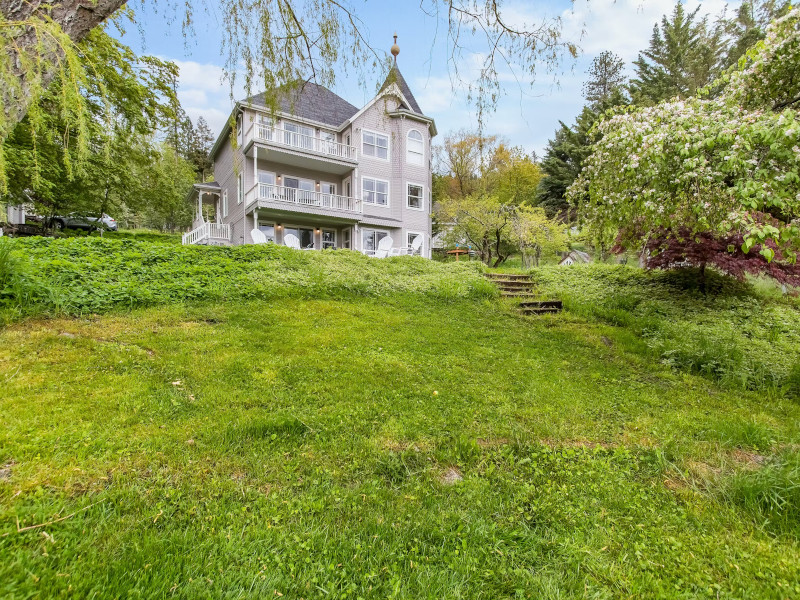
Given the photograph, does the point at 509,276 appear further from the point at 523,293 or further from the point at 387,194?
the point at 387,194

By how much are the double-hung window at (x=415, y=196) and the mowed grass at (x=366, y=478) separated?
14.7 m

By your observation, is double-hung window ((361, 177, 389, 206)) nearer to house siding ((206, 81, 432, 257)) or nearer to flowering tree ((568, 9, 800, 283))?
house siding ((206, 81, 432, 257))

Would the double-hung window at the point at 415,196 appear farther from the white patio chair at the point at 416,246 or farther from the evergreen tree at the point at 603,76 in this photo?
the evergreen tree at the point at 603,76

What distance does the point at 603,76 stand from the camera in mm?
28125

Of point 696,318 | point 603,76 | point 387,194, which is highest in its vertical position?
point 603,76

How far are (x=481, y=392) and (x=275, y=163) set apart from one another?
50.3 feet

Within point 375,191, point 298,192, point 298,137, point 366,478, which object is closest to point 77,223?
point 298,192

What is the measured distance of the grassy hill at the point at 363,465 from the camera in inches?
63.7

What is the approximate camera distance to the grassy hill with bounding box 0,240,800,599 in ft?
5.31

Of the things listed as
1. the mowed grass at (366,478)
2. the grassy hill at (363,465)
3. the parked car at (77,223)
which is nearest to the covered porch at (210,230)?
the parked car at (77,223)

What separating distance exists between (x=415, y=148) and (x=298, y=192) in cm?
680

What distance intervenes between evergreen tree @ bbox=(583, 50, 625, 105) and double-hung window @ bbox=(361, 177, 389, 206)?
21178 mm

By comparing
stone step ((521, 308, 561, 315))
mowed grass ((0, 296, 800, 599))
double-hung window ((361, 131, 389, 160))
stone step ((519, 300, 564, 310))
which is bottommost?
mowed grass ((0, 296, 800, 599))

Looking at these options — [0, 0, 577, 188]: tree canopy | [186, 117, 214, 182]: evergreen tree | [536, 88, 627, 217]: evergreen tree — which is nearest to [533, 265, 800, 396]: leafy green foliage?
[0, 0, 577, 188]: tree canopy
